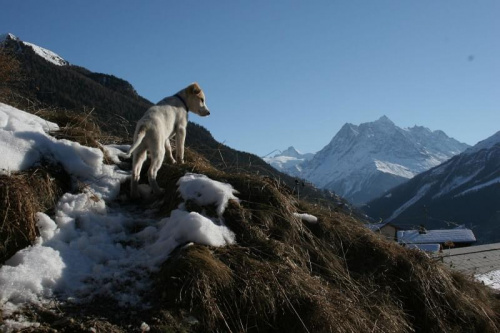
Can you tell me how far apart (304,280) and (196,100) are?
15.9ft

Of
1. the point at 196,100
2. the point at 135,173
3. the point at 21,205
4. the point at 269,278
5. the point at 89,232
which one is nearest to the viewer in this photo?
the point at 269,278

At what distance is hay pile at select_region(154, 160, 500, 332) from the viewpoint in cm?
399

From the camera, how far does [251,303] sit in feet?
13.2

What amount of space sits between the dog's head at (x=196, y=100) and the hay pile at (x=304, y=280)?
6.39 feet

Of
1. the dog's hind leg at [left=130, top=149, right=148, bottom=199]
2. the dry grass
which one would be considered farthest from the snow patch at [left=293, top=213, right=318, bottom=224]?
the dry grass

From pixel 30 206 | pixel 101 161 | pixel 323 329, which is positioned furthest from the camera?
pixel 101 161

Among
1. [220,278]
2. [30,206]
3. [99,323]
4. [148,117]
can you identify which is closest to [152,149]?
[148,117]

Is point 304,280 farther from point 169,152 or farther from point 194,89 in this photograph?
point 194,89

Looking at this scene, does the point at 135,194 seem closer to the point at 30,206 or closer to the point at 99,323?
the point at 30,206

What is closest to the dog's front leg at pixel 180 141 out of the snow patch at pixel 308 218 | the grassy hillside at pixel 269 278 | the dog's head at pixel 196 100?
the grassy hillside at pixel 269 278

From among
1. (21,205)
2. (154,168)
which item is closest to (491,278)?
(154,168)

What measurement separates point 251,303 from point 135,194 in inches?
109

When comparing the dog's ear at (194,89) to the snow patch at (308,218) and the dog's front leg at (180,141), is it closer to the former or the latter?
the dog's front leg at (180,141)

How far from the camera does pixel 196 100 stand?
8.25 m
